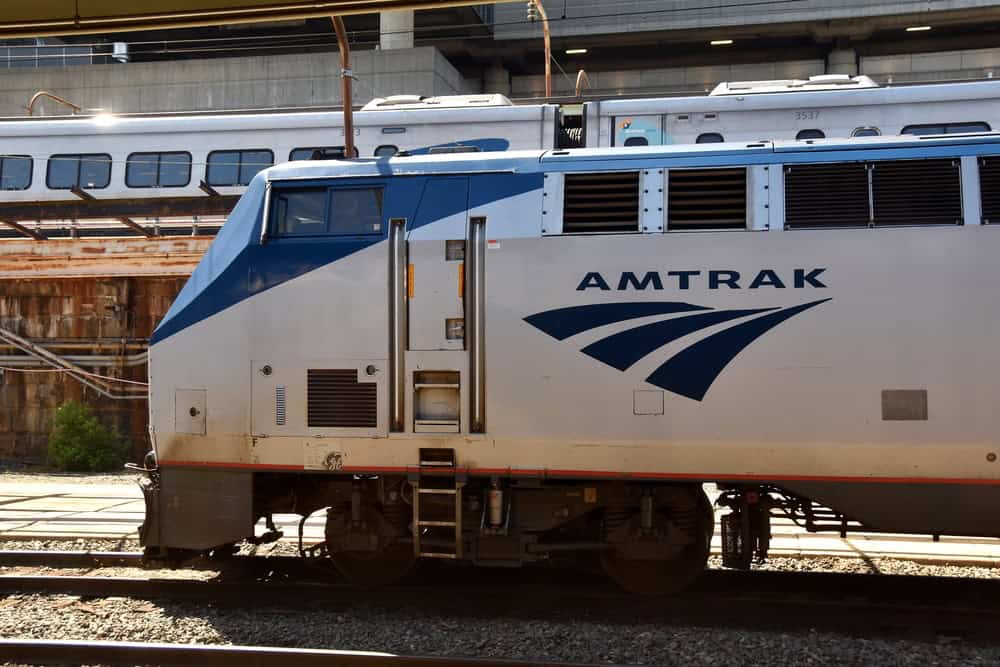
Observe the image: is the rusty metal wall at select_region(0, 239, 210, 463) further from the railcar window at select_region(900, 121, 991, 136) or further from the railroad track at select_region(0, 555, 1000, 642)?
the railcar window at select_region(900, 121, 991, 136)

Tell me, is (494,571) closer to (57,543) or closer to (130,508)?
(57,543)

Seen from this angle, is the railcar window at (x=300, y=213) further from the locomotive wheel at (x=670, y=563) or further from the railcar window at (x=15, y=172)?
the railcar window at (x=15, y=172)

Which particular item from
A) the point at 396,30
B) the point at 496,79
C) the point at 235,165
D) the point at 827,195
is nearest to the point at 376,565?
the point at 827,195

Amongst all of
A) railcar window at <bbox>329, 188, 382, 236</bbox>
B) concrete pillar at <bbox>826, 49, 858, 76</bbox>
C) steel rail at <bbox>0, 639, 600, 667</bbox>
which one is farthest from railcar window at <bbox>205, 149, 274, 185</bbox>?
concrete pillar at <bbox>826, 49, 858, 76</bbox>

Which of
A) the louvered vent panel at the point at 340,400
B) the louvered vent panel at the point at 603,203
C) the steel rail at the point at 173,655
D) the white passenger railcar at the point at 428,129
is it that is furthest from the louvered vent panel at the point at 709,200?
the white passenger railcar at the point at 428,129

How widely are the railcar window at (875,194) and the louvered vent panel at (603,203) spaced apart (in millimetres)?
1225

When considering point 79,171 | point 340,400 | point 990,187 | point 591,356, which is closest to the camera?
point 990,187

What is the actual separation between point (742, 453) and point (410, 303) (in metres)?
2.92

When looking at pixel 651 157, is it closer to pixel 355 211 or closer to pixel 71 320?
pixel 355 211

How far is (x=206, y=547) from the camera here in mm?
7160

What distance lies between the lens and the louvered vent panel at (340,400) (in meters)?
6.88

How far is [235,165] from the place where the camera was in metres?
18.0

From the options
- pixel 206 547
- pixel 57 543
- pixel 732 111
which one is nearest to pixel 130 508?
pixel 57 543

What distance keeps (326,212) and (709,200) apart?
10.7 ft
